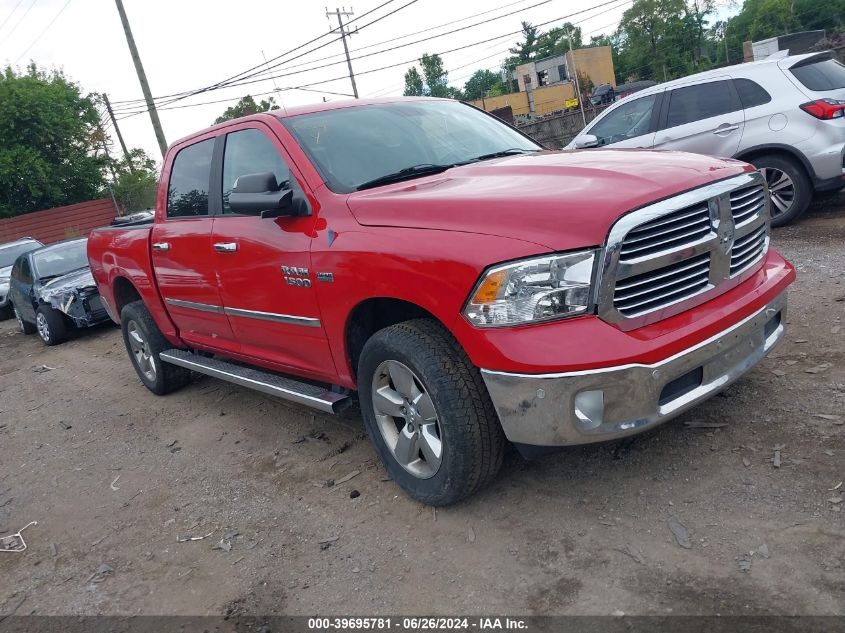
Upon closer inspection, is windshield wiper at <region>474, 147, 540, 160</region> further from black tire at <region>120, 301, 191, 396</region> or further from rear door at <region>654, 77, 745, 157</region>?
rear door at <region>654, 77, 745, 157</region>

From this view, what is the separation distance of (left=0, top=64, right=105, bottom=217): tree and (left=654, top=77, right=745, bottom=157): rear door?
98.2 feet

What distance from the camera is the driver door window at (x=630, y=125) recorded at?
7.97 meters

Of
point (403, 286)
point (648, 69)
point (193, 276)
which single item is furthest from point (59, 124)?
point (648, 69)

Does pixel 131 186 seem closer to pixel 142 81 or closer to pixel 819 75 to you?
pixel 142 81

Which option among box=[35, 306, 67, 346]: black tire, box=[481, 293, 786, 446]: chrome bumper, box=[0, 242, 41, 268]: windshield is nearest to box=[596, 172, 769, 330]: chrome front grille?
box=[481, 293, 786, 446]: chrome bumper

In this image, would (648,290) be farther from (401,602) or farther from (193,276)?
(193,276)

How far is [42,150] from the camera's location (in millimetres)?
30969

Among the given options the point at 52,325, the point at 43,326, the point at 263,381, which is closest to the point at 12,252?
the point at 43,326

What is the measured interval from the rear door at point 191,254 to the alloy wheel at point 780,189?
5.66 metres

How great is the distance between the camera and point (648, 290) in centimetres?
263

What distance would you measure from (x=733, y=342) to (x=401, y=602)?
174 cm

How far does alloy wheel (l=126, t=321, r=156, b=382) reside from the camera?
5859 millimetres

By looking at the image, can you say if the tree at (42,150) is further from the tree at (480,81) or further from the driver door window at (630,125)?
the tree at (480,81)

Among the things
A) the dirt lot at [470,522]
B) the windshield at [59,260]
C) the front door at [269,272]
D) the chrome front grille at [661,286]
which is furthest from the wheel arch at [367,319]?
the windshield at [59,260]
